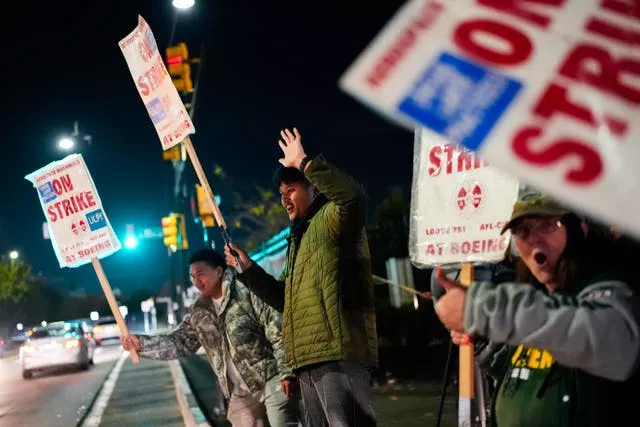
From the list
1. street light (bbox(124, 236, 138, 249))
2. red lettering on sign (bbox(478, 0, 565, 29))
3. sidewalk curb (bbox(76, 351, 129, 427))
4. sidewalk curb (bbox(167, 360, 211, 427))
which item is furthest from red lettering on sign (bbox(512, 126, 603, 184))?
street light (bbox(124, 236, 138, 249))

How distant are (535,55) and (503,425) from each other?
4.48ft

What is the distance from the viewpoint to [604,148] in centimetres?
163

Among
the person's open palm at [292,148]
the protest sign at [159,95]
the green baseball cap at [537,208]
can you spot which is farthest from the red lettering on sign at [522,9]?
the protest sign at [159,95]

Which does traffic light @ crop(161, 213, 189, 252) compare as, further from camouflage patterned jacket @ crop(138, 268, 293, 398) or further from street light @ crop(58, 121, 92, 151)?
camouflage patterned jacket @ crop(138, 268, 293, 398)

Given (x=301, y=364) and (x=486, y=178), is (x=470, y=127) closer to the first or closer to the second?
(x=486, y=178)

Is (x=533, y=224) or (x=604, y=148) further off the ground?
(x=604, y=148)

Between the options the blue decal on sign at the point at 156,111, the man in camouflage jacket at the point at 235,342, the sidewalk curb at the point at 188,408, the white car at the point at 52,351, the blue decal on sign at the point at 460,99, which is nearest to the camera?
the blue decal on sign at the point at 460,99

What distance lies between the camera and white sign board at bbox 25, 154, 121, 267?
19.6ft

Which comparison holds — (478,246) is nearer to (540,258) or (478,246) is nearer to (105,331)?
(540,258)

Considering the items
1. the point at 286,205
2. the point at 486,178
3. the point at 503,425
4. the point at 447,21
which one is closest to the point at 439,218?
the point at 486,178

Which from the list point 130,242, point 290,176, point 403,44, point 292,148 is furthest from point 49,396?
point 403,44

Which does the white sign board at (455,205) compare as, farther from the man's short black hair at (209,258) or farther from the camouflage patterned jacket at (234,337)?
the man's short black hair at (209,258)

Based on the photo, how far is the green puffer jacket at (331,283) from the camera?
3797mm

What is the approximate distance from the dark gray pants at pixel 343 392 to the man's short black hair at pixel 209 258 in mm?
1654
